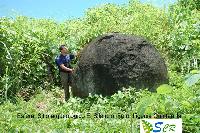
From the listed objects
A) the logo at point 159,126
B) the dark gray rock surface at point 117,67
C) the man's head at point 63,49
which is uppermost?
the man's head at point 63,49

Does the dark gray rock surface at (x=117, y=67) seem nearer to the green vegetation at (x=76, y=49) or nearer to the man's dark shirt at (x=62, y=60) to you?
the man's dark shirt at (x=62, y=60)

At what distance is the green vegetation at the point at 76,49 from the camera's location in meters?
9.69

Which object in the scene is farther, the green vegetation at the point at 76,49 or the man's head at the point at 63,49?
the man's head at the point at 63,49

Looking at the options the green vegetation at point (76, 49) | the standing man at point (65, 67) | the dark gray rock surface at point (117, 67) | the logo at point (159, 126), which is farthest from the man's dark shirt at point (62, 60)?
the logo at point (159, 126)

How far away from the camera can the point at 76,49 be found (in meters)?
16.3

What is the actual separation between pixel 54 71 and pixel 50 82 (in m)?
0.48

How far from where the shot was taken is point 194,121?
639 centimetres

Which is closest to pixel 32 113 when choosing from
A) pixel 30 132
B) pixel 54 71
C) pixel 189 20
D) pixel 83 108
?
pixel 83 108

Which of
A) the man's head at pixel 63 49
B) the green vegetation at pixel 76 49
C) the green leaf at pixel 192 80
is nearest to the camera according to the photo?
the green leaf at pixel 192 80

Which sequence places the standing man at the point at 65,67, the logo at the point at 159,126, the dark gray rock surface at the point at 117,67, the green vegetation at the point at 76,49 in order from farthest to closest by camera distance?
the standing man at the point at 65,67 < the dark gray rock surface at the point at 117,67 < the green vegetation at the point at 76,49 < the logo at the point at 159,126

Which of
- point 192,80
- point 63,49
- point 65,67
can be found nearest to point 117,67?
point 65,67

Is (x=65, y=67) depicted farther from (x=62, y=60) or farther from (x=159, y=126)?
(x=159, y=126)

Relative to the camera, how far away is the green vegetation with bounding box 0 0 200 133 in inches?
382

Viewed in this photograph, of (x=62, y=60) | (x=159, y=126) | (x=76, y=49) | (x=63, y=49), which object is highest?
(x=76, y=49)
